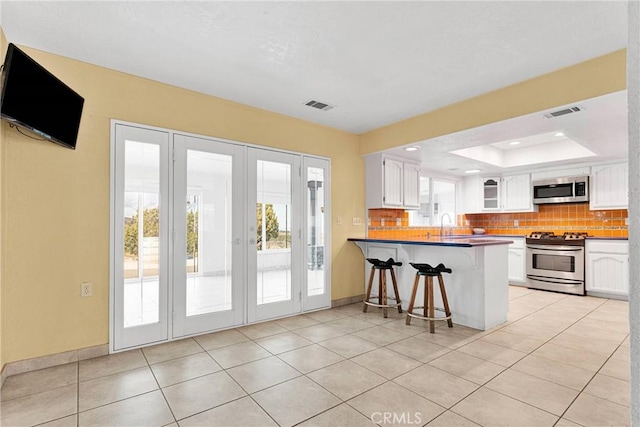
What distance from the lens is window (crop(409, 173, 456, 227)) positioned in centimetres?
628

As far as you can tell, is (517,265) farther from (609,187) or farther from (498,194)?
(609,187)

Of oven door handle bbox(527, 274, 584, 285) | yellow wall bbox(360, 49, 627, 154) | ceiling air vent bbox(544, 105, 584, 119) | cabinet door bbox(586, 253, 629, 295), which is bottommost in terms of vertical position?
oven door handle bbox(527, 274, 584, 285)

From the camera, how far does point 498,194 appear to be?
22.2 ft

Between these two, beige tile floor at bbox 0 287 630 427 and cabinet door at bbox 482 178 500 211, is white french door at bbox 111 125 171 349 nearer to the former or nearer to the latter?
beige tile floor at bbox 0 287 630 427

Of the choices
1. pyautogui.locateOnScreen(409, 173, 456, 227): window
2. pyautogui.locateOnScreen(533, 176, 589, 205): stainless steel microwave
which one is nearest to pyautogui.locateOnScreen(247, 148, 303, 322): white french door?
pyautogui.locateOnScreen(409, 173, 456, 227): window

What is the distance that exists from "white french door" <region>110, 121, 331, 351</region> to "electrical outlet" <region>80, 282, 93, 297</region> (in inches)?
6.2

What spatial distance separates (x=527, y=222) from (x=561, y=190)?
3.37 feet

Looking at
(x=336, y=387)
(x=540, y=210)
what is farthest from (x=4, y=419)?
(x=540, y=210)

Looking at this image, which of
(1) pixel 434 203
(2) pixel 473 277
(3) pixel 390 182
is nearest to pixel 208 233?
(3) pixel 390 182

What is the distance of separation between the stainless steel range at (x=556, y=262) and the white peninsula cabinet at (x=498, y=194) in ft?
2.37

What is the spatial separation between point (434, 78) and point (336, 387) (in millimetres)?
2871

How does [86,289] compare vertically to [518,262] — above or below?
above

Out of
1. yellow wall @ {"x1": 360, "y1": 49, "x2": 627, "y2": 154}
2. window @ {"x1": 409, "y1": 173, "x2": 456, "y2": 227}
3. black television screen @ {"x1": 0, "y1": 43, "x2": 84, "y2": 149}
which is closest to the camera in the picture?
black television screen @ {"x1": 0, "y1": 43, "x2": 84, "y2": 149}

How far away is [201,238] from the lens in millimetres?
3482
